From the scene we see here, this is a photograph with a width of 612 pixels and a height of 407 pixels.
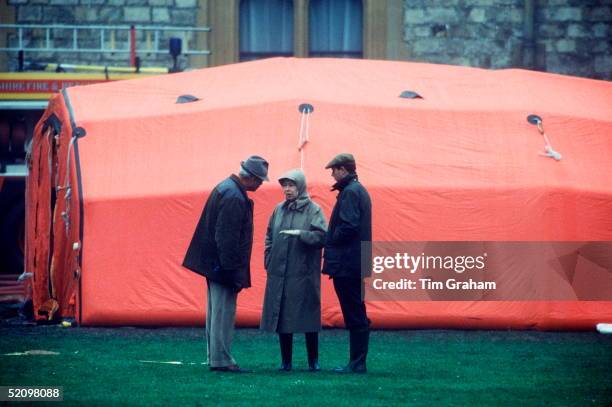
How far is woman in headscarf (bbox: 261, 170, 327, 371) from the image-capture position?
9836mm

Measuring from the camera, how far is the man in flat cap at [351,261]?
966 cm

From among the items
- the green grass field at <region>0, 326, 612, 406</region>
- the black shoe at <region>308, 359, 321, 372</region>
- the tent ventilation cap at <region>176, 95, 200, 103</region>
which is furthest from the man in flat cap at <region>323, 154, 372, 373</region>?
the tent ventilation cap at <region>176, 95, 200, 103</region>

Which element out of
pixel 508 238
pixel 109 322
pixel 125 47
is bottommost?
pixel 109 322

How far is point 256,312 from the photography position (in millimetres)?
12875

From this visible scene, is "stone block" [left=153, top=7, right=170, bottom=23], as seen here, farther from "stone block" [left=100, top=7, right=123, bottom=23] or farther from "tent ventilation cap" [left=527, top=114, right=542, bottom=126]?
"tent ventilation cap" [left=527, top=114, right=542, bottom=126]

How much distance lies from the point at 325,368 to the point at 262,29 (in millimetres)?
12063

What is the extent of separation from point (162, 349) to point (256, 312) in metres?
1.74

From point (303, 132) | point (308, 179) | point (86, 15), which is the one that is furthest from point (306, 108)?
point (86, 15)

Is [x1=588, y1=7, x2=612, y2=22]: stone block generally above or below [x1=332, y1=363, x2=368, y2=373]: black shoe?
above

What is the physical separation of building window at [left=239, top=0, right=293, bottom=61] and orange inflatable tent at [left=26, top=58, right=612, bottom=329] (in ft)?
22.5

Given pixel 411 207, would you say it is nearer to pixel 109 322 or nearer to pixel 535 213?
pixel 535 213

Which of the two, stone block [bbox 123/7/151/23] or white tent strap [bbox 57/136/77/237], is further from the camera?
stone block [bbox 123/7/151/23]

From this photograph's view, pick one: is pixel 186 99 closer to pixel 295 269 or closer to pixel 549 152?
pixel 549 152

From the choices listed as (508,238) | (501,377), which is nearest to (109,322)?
(508,238)
